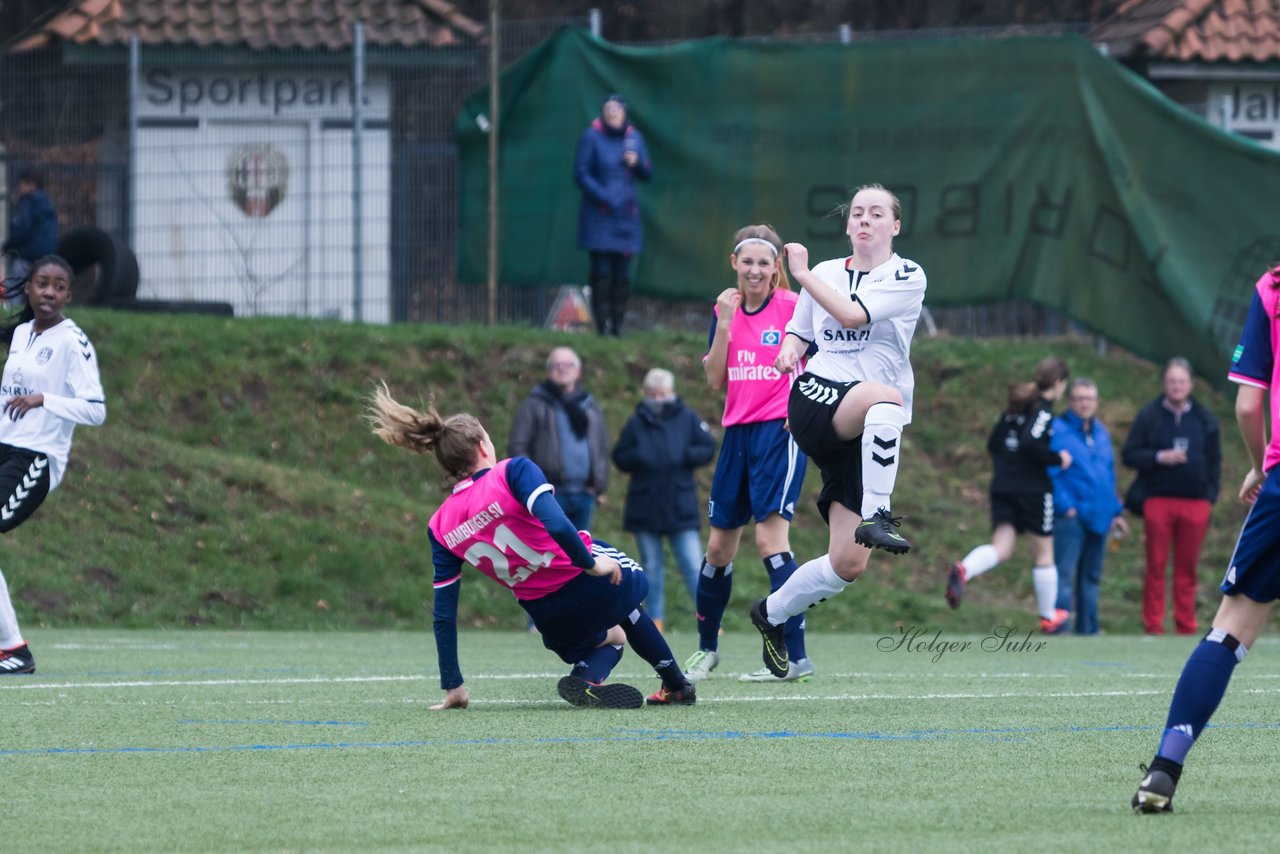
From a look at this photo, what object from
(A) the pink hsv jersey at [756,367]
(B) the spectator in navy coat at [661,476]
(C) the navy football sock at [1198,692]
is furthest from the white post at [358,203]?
(C) the navy football sock at [1198,692]

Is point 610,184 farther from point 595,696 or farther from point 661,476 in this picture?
point 595,696

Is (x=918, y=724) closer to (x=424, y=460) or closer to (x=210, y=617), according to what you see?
(x=210, y=617)

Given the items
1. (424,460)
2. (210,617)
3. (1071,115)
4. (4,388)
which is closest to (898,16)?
(1071,115)

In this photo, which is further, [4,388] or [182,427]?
[182,427]

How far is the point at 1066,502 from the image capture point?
49.2ft

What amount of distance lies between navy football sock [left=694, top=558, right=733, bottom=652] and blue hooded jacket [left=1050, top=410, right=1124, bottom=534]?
631 cm

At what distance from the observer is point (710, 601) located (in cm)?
923

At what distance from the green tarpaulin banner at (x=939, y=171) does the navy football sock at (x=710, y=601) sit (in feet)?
28.2

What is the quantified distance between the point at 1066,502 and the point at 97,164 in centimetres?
1025

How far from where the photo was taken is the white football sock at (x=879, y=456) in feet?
24.0

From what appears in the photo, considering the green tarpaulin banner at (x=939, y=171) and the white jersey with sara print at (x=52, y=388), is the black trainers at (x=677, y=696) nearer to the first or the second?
the white jersey with sara print at (x=52, y=388)

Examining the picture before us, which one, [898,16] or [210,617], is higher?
[898,16]

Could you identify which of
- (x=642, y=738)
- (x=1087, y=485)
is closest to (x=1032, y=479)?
(x=1087, y=485)

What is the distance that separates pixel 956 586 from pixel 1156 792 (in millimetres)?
9335
